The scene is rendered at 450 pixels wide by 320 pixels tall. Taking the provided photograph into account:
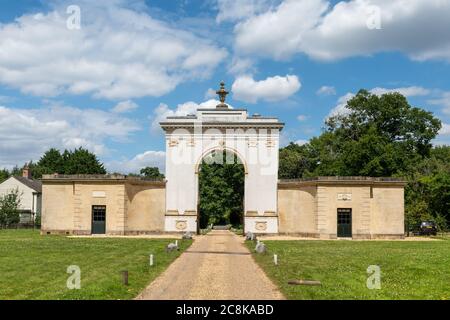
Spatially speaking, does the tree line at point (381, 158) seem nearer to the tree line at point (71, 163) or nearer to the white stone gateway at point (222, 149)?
the tree line at point (71, 163)

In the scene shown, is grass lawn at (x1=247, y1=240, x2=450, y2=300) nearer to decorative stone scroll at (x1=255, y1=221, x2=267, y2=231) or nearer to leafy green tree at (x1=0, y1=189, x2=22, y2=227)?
decorative stone scroll at (x1=255, y1=221, x2=267, y2=231)

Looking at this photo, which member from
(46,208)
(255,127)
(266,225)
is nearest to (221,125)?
(255,127)

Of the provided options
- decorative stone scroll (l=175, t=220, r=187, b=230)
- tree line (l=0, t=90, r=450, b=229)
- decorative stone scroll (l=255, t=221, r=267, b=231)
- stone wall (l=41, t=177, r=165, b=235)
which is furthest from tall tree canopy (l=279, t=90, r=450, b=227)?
stone wall (l=41, t=177, r=165, b=235)

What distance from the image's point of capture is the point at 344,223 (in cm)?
4219

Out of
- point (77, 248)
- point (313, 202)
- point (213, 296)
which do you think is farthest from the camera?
point (313, 202)

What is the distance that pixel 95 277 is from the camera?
659 inches

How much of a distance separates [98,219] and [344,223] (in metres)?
19.3

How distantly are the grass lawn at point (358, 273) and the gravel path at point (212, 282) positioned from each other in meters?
0.55

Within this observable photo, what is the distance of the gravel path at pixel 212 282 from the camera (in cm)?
1384

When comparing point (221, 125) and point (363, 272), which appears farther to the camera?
point (221, 125)

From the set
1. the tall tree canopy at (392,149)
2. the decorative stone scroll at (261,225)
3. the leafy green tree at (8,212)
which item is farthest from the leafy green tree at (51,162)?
the decorative stone scroll at (261,225)

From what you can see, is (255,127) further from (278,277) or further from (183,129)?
(278,277)

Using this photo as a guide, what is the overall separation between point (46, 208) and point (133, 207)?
6.86 meters

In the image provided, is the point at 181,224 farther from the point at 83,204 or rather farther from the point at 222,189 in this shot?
the point at 222,189
